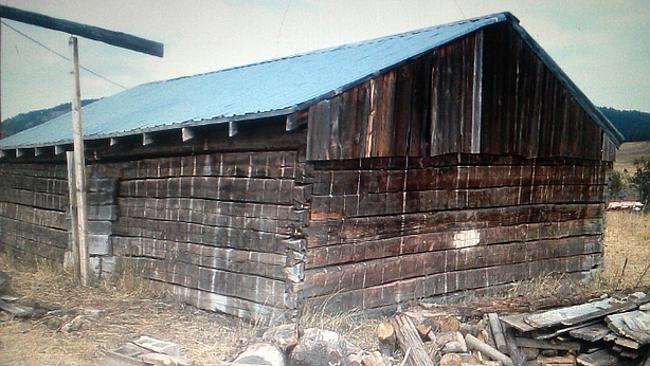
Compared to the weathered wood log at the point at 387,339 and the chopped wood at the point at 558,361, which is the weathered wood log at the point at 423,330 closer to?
the weathered wood log at the point at 387,339

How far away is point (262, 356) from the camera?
5.08 m

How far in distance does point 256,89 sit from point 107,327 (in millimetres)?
4137

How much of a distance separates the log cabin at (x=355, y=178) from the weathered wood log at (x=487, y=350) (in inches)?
51.0

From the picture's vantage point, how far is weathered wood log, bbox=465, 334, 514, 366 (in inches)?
262

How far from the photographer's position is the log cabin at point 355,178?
689cm

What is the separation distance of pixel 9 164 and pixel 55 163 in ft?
8.47

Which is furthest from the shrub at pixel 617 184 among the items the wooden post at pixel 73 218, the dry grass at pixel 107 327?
the wooden post at pixel 73 218

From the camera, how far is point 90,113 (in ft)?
43.7

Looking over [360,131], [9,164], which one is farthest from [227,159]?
[9,164]

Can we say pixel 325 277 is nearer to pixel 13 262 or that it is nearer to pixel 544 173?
pixel 544 173

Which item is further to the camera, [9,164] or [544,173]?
[9,164]

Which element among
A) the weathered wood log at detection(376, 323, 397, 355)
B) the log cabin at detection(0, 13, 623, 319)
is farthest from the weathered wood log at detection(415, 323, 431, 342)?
the log cabin at detection(0, 13, 623, 319)

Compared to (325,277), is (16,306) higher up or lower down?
lower down

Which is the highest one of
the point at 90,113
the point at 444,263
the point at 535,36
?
the point at 535,36
